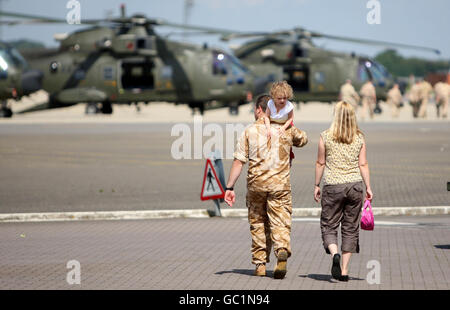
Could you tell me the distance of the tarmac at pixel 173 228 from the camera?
28.0 feet

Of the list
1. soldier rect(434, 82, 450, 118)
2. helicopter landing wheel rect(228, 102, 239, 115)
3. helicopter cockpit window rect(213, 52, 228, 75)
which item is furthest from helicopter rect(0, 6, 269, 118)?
soldier rect(434, 82, 450, 118)

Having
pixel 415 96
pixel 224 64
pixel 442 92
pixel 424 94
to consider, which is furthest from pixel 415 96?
pixel 224 64

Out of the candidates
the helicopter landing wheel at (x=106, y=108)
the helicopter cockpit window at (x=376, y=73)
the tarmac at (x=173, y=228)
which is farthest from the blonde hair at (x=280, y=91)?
the helicopter cockpit window at (x=376, y=73)

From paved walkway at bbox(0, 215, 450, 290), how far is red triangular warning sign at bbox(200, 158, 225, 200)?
406mm

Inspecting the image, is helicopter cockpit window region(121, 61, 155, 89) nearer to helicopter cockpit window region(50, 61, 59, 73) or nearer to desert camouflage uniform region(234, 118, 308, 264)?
helicopter cockpit window region(50, 61, 59, 73)

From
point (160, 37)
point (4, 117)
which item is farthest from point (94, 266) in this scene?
point (4, 117)

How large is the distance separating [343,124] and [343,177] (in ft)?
1.62

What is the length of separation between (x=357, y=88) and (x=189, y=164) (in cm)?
2887

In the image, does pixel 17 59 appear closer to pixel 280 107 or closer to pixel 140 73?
pixel 140 73

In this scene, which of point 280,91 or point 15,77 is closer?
point 280,91

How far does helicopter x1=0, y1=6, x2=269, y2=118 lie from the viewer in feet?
148

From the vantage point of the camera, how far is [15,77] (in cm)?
4472

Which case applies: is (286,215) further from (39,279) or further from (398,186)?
(398,186)

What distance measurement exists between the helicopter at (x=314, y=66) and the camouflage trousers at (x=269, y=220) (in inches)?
1614
